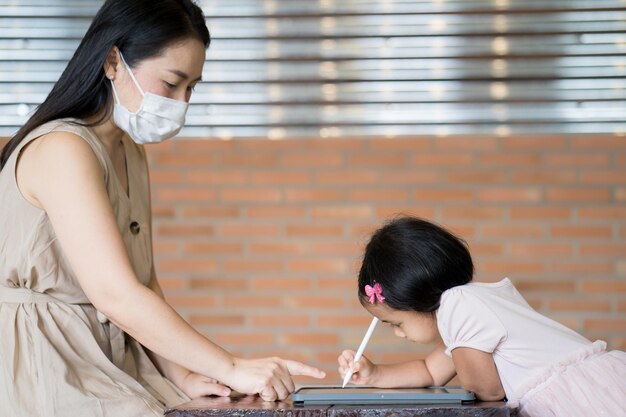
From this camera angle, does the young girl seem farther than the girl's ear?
No

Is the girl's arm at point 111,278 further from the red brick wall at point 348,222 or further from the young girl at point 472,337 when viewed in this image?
the red brick wall at point 348,222

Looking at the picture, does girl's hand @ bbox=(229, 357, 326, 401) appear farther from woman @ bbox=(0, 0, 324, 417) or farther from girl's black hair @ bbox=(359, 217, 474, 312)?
girl's black hair @ bbox=(359, 217, 474, 312)

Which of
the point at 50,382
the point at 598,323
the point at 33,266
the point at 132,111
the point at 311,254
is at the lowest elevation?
the point at 598,323

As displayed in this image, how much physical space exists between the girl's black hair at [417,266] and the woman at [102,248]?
37cm

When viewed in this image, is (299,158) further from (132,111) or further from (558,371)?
(558,371)

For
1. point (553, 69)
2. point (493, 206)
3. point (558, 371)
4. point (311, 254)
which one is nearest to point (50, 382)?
point (558, 371)

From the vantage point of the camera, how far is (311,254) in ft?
11.7

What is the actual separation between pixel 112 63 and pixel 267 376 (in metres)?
0.73

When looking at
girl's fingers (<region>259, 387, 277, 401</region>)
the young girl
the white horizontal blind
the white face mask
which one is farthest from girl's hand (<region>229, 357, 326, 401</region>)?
the white horizontal blind

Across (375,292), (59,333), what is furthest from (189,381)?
(375,292)

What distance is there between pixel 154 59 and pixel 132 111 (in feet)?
0.39

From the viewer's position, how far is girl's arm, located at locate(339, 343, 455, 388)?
2035 mm

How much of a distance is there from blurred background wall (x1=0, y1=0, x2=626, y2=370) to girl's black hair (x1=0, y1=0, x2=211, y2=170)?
63.1 inches

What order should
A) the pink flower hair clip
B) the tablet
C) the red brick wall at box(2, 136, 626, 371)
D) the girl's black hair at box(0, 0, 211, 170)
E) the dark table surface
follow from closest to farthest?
the dark table surface
the tablet
the girl's black hair at box(0, 0, 211, 170)
the pink flower hair clip
the red brick wall at box(2, 136, 626, 371)
